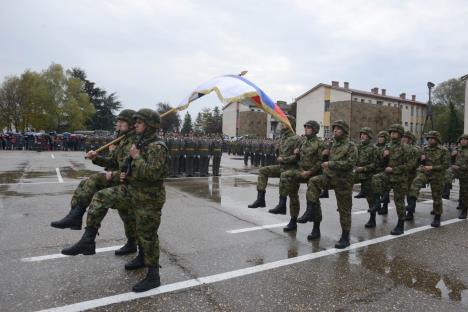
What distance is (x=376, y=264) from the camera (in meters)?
5.39

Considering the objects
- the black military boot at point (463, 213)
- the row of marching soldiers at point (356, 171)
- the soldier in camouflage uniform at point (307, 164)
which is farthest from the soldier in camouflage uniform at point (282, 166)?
the black military boot at point (463, 213)

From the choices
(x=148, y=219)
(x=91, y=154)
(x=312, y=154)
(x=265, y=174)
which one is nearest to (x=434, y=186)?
(x=312, y=154)

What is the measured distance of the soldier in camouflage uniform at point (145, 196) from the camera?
4.12 m

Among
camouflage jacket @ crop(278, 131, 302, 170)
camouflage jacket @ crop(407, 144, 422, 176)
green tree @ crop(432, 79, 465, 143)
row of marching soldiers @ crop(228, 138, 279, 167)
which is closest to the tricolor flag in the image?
camouflage jacket @ crop(278, 131, 302, 170)

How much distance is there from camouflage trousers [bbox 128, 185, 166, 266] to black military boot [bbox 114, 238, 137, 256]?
123 centimetres

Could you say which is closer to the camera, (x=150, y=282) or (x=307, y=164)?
(x=150, y=282)

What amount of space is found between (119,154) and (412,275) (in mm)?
4078

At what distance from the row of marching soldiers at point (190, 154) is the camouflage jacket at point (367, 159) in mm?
8132

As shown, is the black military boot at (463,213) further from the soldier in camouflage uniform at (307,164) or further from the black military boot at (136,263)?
the black military boot at (136,263)

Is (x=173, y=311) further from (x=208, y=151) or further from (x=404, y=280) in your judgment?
(x=208, y=151)

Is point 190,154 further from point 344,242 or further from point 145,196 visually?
point 145,196

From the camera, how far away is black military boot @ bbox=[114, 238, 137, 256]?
535 centimetres

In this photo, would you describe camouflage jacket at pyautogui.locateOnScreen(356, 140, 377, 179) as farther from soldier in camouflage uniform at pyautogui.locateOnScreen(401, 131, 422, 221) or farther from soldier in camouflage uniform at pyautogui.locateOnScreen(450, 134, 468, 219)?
soldier in camouflage uniform at pyautogui.locateOnScreen(450, 134, 468, 219)

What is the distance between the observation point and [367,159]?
8.47 m
